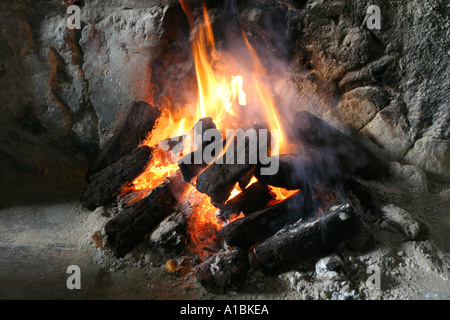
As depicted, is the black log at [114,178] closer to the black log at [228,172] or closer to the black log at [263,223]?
the black log at [228,172]

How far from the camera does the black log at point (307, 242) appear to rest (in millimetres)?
2164

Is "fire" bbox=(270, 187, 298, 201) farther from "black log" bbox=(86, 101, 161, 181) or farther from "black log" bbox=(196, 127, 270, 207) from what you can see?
"black log" bbox=(86, 101, 161, 181)

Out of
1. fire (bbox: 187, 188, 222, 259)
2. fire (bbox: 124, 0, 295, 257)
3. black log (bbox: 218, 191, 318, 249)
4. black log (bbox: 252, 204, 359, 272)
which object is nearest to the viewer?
black log (bbox: 252, 204, 359, 272)

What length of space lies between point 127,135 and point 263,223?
154cm

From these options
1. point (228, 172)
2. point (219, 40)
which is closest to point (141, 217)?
point (228, 172)

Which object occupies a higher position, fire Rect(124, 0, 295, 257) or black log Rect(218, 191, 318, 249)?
fire Rect(124, 0, 295, 257)

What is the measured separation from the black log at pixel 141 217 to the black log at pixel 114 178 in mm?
346

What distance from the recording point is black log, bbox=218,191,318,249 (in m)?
2.30

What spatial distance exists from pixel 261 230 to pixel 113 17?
239cm

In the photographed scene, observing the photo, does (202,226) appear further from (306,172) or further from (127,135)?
(127,135)

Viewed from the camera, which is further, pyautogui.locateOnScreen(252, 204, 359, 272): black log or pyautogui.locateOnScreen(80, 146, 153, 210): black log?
pyautogui.locateOnScreen(80, 146, 153, 210): black log

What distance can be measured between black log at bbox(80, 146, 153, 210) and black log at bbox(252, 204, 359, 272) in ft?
4.16

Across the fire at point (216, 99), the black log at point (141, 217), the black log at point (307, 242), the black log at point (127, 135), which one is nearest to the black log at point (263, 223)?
the black log at point (307, 242)

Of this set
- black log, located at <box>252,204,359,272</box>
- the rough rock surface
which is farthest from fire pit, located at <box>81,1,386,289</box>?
the rough rock surface
